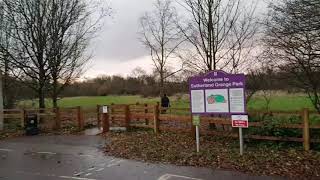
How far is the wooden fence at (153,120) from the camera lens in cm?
1346

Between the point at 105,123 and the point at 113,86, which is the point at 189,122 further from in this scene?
the point at 113,86

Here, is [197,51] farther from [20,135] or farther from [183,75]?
[20,135]

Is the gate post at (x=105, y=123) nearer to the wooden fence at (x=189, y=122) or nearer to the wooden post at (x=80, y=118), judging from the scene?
the wooden fence at (x=189, y=122)

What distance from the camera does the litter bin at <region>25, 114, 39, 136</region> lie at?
867 inches

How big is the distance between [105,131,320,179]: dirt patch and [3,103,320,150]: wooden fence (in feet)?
1.52

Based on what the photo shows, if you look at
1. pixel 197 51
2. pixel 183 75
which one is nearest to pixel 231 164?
pixel 197 51

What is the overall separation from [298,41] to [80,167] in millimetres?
9437

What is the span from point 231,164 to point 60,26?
62.9ft

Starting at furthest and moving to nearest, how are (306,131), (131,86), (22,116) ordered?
(131,86)
(22,116)
(306,131)

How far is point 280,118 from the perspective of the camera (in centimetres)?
1438

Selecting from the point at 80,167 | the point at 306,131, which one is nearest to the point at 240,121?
the point at 306,131

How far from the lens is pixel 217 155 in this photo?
12602 millimetres

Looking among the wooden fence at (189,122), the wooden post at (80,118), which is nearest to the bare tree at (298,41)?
the wooden fence at (189,122)

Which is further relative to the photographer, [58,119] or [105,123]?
[58,119]
